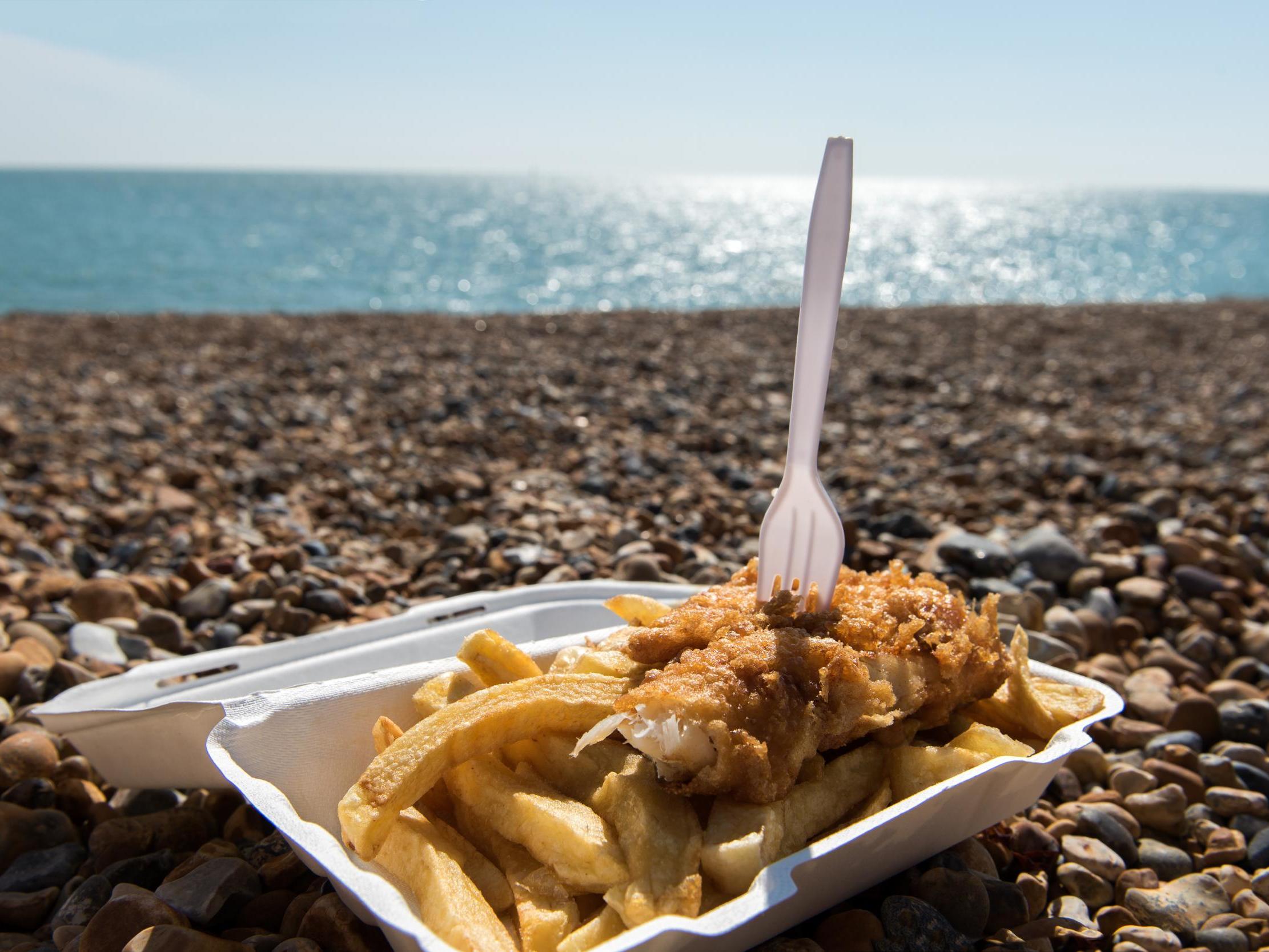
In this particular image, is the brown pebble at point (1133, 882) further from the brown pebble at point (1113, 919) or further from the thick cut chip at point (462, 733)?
the thick cut chip at point (462, 733)

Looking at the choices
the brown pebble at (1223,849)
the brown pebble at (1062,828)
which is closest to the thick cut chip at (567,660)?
the brown pebble at (1062,828)

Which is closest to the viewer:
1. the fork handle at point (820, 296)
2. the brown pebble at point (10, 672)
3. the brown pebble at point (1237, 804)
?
the fork handle at point (820, 296)

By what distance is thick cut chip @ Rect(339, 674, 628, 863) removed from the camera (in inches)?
72.2

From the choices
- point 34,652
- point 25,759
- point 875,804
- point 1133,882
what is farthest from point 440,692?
point 34,652

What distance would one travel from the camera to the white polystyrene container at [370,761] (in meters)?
1.65

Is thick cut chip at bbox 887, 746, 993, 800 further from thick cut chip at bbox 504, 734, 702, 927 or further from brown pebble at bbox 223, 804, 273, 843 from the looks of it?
brown pebble at bbox 223, 804, 273, 843

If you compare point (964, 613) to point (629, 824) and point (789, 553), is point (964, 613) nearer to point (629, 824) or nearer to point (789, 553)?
point (789, 553)

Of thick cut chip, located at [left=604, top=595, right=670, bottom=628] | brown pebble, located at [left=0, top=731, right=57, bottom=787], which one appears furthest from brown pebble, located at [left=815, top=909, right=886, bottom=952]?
brown pebble, located at [left=0, top=731, right=57, bottom=787]

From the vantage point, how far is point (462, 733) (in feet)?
6.45

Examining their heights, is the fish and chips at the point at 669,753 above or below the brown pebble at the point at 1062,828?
above

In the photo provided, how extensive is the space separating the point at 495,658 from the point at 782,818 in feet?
2.69

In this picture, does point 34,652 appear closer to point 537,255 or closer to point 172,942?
point 172,942

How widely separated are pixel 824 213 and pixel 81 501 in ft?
19.1

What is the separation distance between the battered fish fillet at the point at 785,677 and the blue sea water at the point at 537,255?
851 inches
